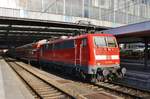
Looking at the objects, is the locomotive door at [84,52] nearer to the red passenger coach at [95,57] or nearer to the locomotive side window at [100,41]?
the red passenger coach at [95,57]

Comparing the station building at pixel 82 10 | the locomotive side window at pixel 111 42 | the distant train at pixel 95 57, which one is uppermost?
the station building at pixel 82 10

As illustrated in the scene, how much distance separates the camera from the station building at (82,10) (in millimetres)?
35500

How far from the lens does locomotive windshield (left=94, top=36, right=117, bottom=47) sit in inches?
653

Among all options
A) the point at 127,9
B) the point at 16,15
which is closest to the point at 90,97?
the point at 16,15

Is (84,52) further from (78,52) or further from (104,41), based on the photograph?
(104,41)

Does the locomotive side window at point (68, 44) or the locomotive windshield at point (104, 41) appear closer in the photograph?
the locomotive windshield at point (104, 41)

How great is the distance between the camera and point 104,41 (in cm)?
1692

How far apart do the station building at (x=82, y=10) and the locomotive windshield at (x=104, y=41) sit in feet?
66.5

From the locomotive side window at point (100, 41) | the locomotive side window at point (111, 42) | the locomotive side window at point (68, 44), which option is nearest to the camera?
the locomotive side window at point (100, 41)

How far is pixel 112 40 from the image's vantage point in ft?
56.9

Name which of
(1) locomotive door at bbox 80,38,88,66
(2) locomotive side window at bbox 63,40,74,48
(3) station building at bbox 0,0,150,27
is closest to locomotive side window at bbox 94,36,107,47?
→ (1) locomotive door at bbox 80,38,88,66

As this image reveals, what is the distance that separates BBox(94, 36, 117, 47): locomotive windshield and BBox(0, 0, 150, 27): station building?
798 inches

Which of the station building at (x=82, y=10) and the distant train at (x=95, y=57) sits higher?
the station building at (x=82, y=10)

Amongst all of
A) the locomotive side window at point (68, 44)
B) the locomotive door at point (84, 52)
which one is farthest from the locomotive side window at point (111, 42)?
the locomotive side window at point (68, 44)
